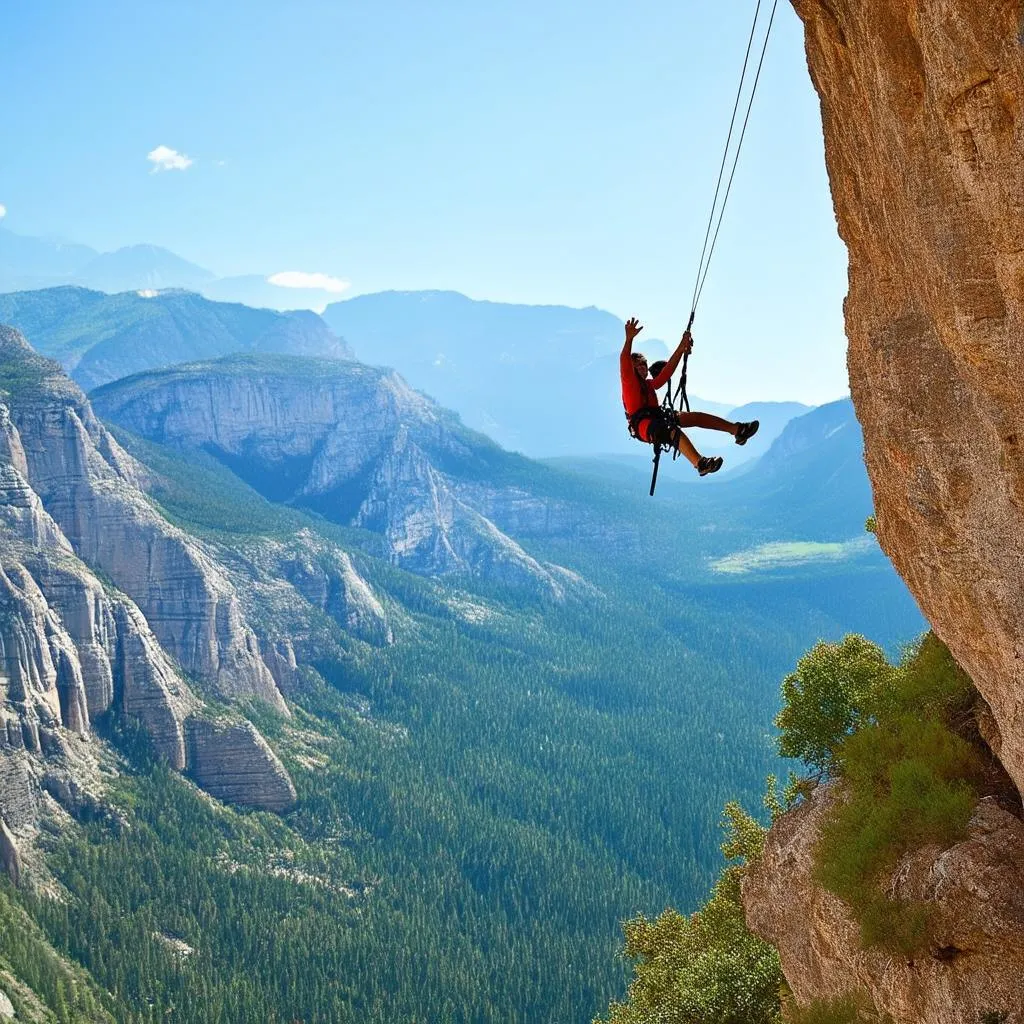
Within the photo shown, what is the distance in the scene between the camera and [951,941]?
49.7 ft

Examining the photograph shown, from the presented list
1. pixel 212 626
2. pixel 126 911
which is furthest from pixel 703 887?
pixel 212 626

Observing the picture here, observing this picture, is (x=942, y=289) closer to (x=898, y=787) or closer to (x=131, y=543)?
(x=898, y=787)

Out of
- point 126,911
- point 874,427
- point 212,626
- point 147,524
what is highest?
point 874,427

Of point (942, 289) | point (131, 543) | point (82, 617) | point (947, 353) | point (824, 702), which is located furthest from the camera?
point (131, 543)

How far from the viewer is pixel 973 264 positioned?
37.6 feet

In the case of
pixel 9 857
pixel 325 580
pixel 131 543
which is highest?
pixel 131 543

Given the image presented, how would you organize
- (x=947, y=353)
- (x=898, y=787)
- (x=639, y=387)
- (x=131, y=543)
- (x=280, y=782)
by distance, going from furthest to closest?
1. (x=131, y=543)
2. (x=280, y=782)
3. (x=898, y=787)
4. (x=639, y=387)
5. (x=947, y=353)

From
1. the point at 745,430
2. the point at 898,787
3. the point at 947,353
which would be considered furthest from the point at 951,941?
the point at 947,353

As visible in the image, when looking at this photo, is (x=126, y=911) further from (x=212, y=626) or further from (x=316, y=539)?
(x=316, y=539)

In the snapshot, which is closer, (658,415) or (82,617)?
(658,415)

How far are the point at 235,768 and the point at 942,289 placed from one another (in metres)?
122

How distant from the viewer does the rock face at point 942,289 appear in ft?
34.4

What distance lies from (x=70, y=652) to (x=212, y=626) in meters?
29.4

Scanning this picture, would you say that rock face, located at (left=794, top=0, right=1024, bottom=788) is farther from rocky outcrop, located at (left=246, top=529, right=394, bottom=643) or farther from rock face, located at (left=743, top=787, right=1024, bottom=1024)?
rocky outcrop, located at (left=246, top=529, right=394, bottom=643)
